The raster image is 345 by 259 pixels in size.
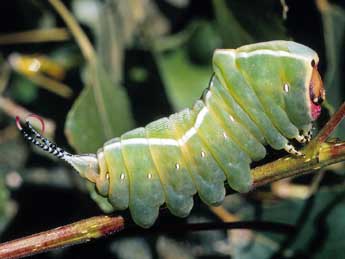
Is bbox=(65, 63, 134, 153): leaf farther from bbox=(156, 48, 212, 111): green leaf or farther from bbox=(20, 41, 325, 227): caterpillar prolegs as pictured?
bbox=(20, 41, 325, 227): caterpillar prolegs

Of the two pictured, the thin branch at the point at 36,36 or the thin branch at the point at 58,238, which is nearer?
the thin branch at the point at 58,238

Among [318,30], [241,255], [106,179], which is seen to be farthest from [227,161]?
[318,30]

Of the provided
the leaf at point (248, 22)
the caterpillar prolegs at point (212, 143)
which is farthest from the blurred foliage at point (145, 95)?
the caterpillar prolegs at point (212, 143)

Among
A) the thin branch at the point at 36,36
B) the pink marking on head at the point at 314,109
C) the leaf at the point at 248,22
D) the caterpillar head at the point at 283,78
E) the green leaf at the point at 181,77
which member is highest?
the caterpillar head at the point at 283,78

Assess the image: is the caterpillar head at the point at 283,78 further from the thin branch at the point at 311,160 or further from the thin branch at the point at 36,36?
the thin branch at the point at 36,36

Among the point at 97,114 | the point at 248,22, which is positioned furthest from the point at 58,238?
the point at 248,22

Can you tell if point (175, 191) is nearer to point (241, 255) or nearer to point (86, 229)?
point (86, 229)

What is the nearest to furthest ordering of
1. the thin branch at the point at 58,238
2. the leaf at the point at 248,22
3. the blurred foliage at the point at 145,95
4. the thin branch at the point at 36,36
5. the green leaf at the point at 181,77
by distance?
the thin branch at the point at 58,238 → the leaf at the point at 248,22 → the blurred foliage at the point at 145,95 → the green leaf at the point at 181,77 → the thin branch at the point at 36,36
